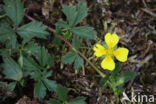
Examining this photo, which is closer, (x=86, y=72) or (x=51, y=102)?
(x=51, y=102)

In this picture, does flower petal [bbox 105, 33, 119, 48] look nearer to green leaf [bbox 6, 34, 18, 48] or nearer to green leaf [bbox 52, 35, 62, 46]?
green leaf [bbox 52, 35, 62, 46]

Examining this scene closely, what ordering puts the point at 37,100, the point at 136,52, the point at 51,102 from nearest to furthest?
the point at 51,102, the point at 37,100, the point at 136,52

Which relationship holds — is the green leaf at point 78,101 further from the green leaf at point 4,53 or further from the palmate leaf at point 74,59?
the green leaf at point 4,53

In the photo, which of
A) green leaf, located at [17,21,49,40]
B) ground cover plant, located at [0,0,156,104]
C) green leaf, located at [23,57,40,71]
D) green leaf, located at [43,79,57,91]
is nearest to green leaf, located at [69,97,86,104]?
ground cover plant, located at [0,0,156,104]

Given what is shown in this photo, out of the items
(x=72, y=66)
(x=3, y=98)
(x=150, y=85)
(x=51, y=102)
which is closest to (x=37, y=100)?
(x=51, y=102)

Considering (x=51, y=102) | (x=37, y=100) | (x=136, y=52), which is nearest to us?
(x=51, y=102)

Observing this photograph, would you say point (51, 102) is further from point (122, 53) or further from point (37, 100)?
point (122, 53)

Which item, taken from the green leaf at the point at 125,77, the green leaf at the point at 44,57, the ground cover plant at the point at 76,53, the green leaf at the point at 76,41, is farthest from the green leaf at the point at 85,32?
the green leaf at the point at 125,77
